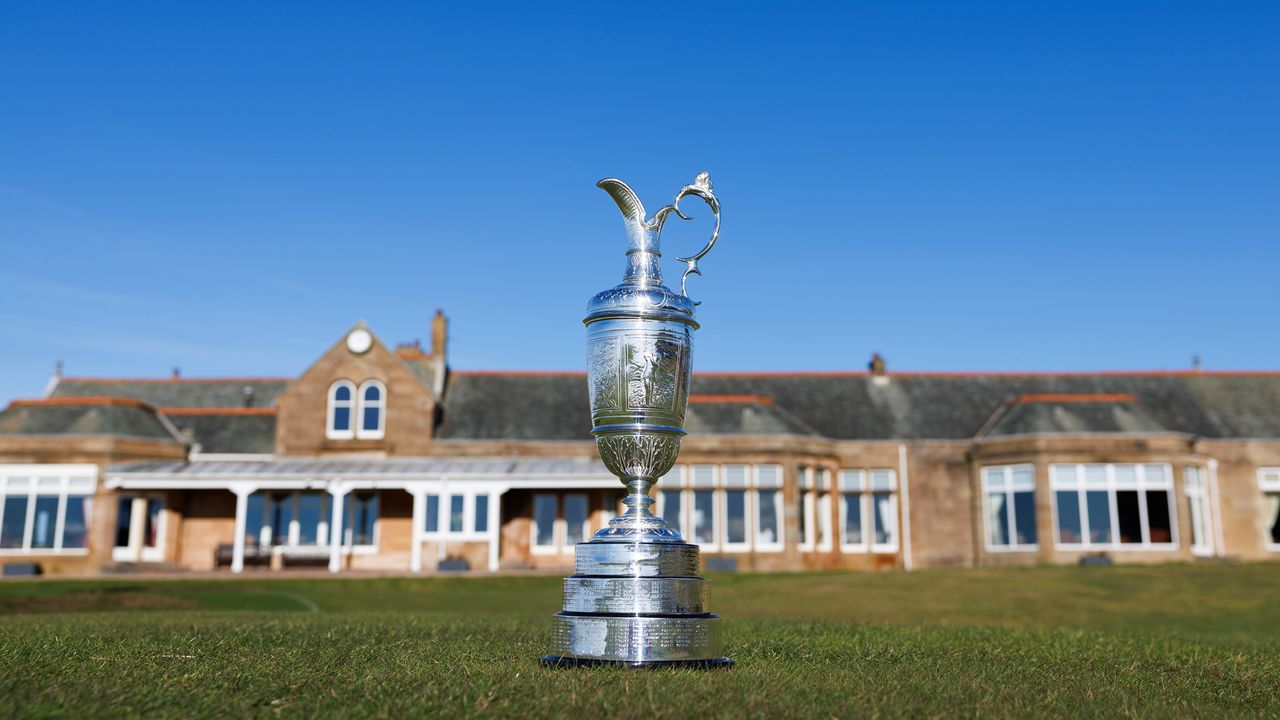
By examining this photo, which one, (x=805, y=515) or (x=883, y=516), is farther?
(x=883, y=516)

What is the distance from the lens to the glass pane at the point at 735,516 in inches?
1297

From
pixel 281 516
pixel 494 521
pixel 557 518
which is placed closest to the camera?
pixel 494 521

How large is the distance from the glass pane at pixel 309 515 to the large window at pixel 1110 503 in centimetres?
2230

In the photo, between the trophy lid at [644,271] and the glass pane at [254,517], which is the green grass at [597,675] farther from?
the glass pane at [254,517]

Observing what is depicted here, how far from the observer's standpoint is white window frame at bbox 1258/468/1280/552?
112ft

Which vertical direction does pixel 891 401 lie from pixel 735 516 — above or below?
above

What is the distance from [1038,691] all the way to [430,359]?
3130 cm

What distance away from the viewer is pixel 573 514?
33.5 meters

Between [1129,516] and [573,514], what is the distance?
16.7 meters

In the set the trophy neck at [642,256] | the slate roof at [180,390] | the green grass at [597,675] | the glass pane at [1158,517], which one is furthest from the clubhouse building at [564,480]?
the trophy neck at [642,256]

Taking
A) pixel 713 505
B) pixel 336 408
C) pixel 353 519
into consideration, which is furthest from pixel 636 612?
pixel 336 408

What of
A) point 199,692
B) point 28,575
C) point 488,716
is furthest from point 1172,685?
point 28,575

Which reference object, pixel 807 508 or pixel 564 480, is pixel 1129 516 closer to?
pixel 807 508

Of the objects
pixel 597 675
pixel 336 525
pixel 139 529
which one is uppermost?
pixel 336 525
